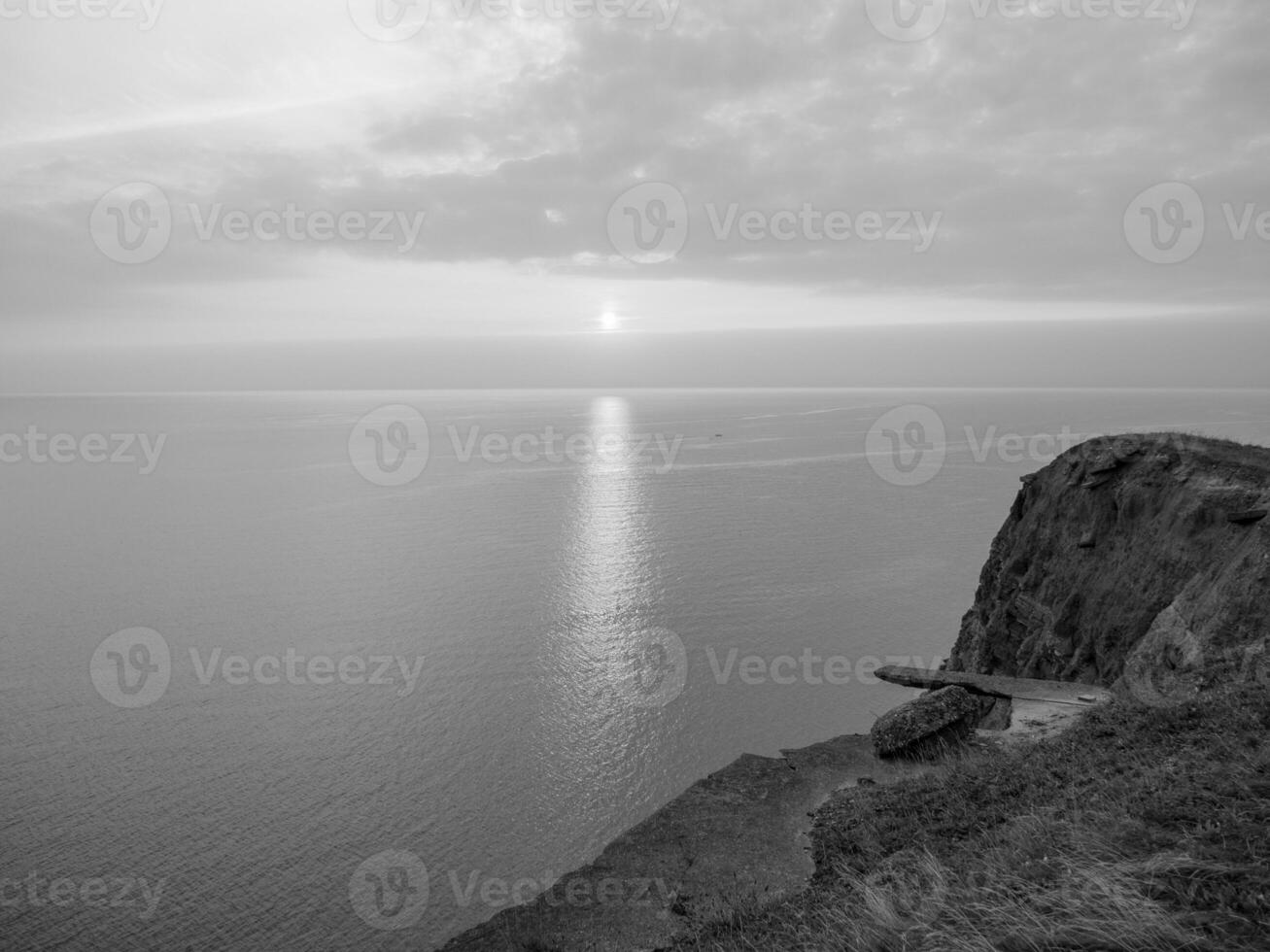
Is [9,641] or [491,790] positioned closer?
[491,790]

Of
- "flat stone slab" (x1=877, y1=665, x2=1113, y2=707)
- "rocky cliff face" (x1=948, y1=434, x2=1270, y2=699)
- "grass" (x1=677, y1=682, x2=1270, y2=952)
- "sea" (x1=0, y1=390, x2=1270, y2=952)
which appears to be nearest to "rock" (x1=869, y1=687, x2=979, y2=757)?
"flat stone slab" (x1=877, y1=665, x2=1113, y2=707)

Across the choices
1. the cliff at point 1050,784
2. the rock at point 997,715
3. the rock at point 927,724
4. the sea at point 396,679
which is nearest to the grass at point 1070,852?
the cliff at point 1050,784

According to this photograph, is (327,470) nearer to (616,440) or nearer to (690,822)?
(616,440)

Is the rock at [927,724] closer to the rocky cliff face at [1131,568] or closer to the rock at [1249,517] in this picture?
the rocky cliff face at [1131,568]

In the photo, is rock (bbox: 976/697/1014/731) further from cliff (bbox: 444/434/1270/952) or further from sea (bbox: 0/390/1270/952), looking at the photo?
sea (bbox: 0/390/1270/952)

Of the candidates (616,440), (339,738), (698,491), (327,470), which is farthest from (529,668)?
(616,440)

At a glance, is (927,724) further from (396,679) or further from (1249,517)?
(396,679)
